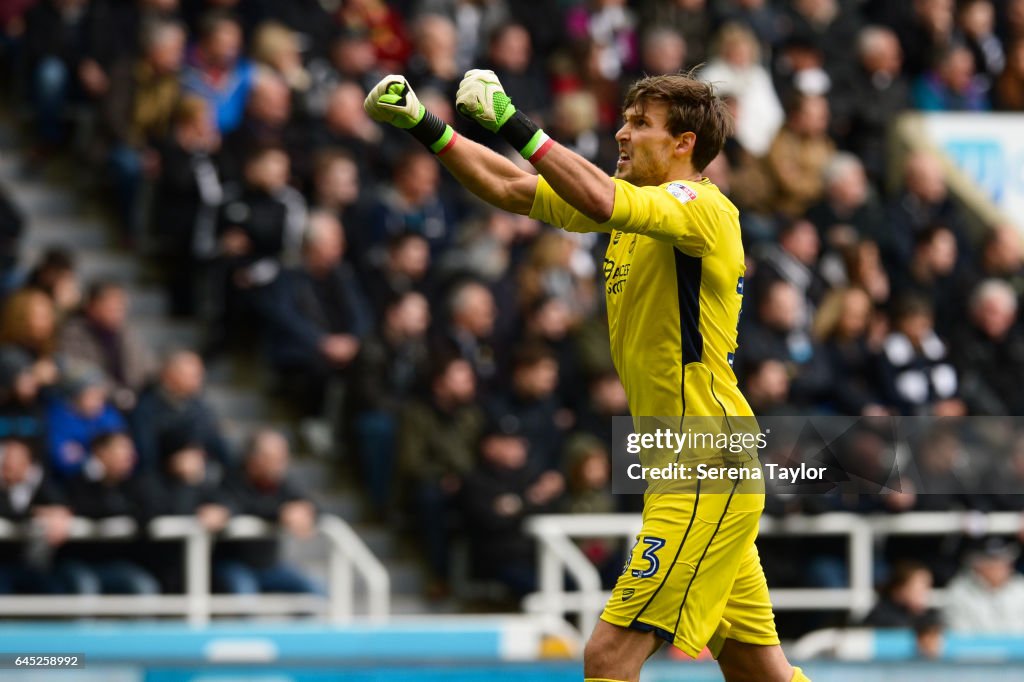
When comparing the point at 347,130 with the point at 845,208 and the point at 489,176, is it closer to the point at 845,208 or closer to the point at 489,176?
the point at 845,208

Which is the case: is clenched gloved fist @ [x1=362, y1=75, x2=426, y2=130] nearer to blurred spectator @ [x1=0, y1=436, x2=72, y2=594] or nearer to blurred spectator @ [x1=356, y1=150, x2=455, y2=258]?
blurred spectator @ [x1=0, y1=436, x2=72, y2=594]

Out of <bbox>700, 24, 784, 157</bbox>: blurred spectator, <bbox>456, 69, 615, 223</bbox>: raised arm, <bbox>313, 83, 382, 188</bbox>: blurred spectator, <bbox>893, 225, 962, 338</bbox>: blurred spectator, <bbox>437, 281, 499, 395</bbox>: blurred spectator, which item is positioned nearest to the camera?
<bbox>456, 69, 615, 223</bbox>: raised arm

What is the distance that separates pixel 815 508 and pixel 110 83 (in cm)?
525

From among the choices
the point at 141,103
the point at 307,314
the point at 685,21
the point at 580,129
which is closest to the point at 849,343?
the point at 580,129

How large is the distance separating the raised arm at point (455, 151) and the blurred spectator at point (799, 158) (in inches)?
310

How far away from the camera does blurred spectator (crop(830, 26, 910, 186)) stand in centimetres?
1539

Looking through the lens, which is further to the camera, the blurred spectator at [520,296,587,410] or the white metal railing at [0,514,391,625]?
the blurred spectator at [520,296,587,410]

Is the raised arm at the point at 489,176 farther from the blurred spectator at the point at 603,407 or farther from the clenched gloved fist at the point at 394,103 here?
the blurred spectator at the point at 603,407

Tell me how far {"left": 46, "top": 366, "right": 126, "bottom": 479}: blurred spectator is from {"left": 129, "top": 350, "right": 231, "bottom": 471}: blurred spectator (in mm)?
162

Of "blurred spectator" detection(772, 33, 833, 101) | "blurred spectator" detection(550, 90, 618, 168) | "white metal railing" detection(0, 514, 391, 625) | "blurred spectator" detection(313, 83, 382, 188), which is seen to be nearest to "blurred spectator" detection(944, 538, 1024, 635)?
"white metal railing" detection(0, 514, 391, 625)

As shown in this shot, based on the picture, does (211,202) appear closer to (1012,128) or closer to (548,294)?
(548,294)

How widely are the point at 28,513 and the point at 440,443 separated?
2.55 m

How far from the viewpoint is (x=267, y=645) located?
10.4 m

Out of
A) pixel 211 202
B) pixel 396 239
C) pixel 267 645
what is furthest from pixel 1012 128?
pixel 267 645
